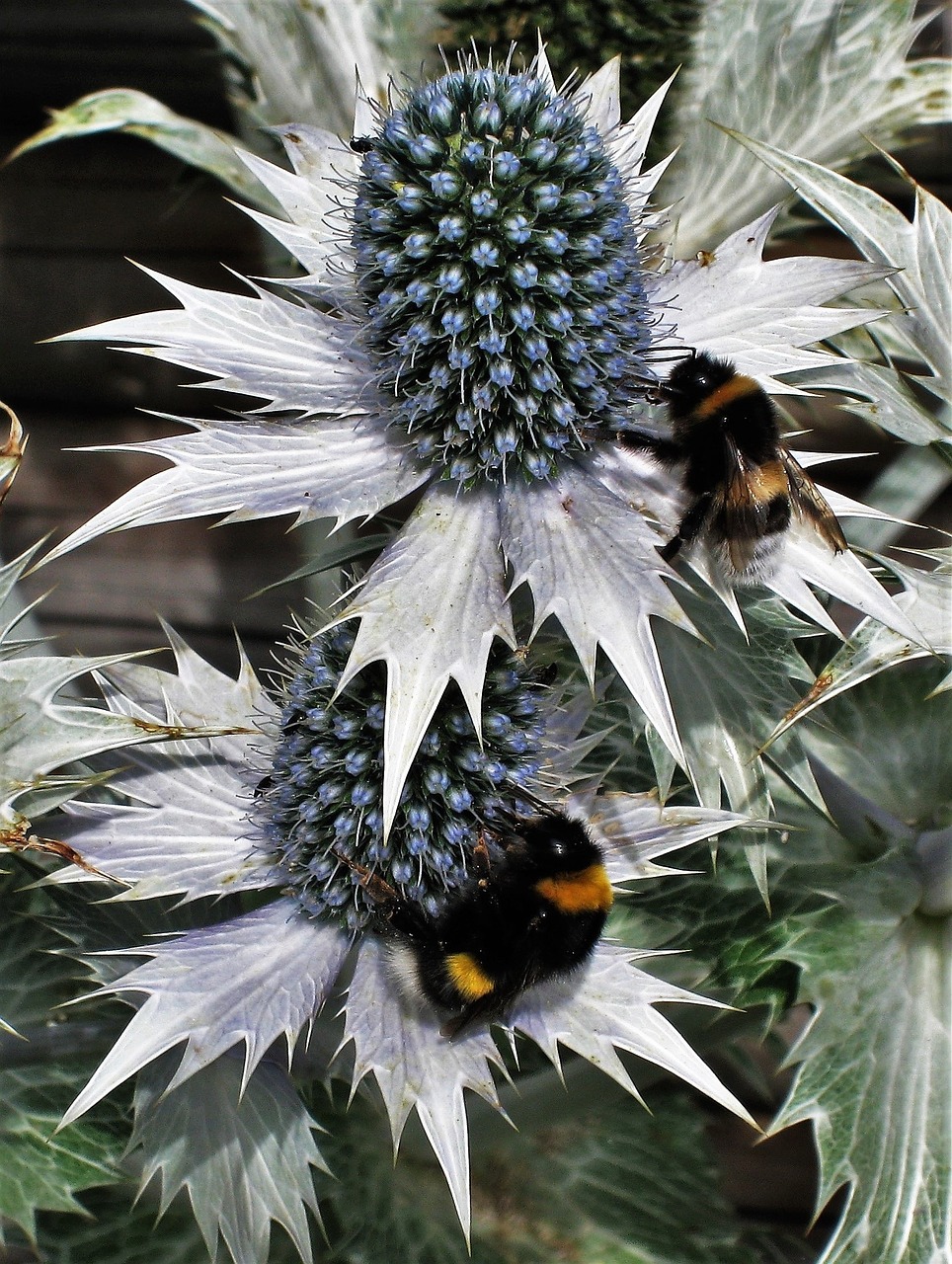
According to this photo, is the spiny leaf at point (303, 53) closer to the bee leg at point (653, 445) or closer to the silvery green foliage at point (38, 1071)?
the bee leg at point (653, 445)

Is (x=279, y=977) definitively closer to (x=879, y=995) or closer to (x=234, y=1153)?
(x=234, y=1153)

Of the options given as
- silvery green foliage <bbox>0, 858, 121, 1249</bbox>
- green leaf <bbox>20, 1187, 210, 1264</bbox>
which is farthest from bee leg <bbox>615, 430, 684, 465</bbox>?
green leaf <bbox>20, 1187, 210, 1264</bbox>

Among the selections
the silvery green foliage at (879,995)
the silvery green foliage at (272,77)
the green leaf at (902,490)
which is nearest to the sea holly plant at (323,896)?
the silvery green foliage at (879,995)

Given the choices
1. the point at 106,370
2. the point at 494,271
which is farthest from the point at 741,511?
the point at 106,370

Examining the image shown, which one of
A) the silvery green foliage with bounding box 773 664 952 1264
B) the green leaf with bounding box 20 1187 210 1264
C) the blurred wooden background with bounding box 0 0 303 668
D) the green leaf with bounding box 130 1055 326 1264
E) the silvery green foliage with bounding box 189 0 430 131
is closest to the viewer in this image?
the green leaf with bounding box 130 1055 326 1264

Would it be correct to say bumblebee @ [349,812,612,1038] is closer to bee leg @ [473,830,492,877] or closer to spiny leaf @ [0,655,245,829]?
bee leg @ [473,830,492,877]

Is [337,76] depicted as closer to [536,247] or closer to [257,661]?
[536,247]

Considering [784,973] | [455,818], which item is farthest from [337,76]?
[784,973]
